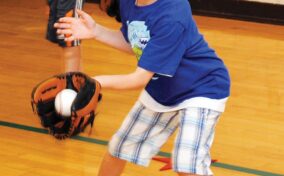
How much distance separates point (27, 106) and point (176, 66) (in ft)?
5.75

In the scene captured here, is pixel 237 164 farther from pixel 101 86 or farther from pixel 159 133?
pixel 101 86

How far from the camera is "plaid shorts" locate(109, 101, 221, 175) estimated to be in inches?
81.9

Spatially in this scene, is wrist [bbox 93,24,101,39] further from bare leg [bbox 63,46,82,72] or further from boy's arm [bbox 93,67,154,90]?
bare leg [bbox 63,46,82,72]

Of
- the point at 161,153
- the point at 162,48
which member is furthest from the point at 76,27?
the point at 161,153

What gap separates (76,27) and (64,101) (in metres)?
0.32

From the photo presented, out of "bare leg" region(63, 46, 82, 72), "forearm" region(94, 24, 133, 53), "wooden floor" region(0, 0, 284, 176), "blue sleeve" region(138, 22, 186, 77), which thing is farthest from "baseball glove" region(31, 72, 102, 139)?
"bare leg" region(63, 46, 82, 72)

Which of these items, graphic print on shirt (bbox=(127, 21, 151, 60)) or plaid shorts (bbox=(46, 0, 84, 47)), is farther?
plaid shorts (bbox=(46, 0, 84, 47))

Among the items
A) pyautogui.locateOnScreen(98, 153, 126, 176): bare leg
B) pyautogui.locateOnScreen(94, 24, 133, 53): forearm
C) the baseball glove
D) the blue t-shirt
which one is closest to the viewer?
the baseball glove

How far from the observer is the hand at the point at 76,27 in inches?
80.6

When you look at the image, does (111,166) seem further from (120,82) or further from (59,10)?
(59,10)

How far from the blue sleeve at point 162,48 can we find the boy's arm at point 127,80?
24mm

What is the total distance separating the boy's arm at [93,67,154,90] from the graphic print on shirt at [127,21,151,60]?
119 mm

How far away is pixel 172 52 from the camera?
1.96 meters

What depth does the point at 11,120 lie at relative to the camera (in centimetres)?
335
